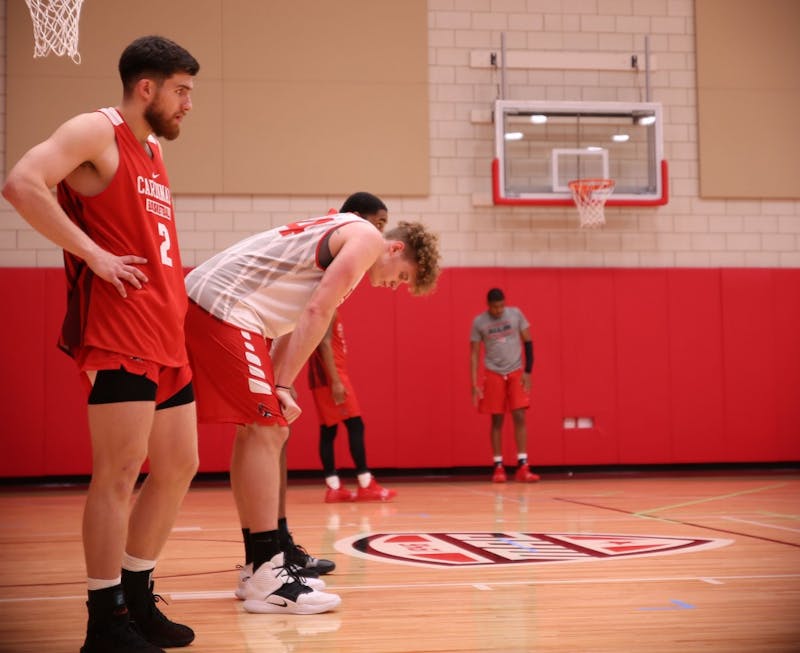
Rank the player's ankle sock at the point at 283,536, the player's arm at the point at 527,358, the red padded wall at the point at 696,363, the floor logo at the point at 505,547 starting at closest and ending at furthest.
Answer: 1. the player's ankle sock at the point at 283,536
2. the floor logo at the point at 505,547
3. the player's arm at the point at 527,358
4. the red padded wall at the point at 696,363

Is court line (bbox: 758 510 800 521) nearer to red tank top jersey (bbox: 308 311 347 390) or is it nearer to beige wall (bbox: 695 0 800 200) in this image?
red tank top jersey (bbox: 308 311 347 390)

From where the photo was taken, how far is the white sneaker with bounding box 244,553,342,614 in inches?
125

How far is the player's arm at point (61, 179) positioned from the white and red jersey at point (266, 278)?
0.79 m

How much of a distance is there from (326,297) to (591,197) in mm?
7404

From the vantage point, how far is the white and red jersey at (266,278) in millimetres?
3346

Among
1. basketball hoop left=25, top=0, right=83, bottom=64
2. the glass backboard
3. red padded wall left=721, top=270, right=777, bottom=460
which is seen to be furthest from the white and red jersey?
red padded wall left=721, top=270, right=777, bottom=460

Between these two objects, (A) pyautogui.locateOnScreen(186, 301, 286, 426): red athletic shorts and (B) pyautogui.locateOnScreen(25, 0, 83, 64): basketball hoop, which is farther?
(B) pyautogui.locateOnScreen(25, 0, 83, 64): basketball hoop

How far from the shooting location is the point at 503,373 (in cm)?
962

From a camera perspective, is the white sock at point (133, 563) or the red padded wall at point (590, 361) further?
the red padded wall at point (590, 361)

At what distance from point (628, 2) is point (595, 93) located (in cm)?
114

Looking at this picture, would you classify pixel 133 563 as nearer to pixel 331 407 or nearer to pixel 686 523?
pixel 686 523

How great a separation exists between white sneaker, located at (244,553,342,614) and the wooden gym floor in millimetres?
44

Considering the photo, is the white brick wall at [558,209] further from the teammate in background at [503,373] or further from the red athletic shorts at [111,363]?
the red athletic shorts at [111,363]

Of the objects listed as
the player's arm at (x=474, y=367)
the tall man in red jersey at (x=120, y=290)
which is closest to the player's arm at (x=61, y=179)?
the tall man in red jersey at (x=120, y=290)
